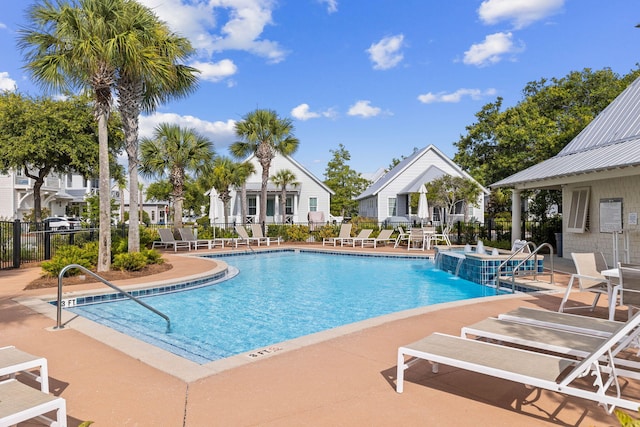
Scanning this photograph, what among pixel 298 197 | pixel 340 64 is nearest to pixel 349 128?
pixel 298 197

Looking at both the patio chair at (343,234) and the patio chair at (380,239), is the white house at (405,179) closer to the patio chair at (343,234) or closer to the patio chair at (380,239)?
the patio chair at (343,234)

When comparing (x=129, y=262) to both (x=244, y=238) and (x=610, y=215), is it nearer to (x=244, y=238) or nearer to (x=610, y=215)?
(x=244, y=238)

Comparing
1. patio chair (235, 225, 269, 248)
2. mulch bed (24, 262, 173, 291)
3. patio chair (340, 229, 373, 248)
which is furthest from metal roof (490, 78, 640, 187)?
mulch bed (24, 262, 173, 291)

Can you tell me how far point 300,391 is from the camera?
149 inches

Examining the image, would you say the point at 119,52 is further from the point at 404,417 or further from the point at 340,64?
the point at 340,64

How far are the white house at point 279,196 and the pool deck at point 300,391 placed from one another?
27.9 meters

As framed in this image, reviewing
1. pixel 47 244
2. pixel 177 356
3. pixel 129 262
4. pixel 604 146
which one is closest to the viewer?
pixel 177 356

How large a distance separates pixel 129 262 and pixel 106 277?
94cm

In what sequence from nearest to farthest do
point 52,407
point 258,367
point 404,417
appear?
1. point 52,407
2. point 404,417
3. point 258,367

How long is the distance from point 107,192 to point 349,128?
29.9 metres

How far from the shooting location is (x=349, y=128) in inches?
1528

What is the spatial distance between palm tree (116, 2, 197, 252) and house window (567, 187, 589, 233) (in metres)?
13.7

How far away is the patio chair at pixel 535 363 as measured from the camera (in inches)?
118

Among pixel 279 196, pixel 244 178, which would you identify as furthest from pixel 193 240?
pixel 279 196
